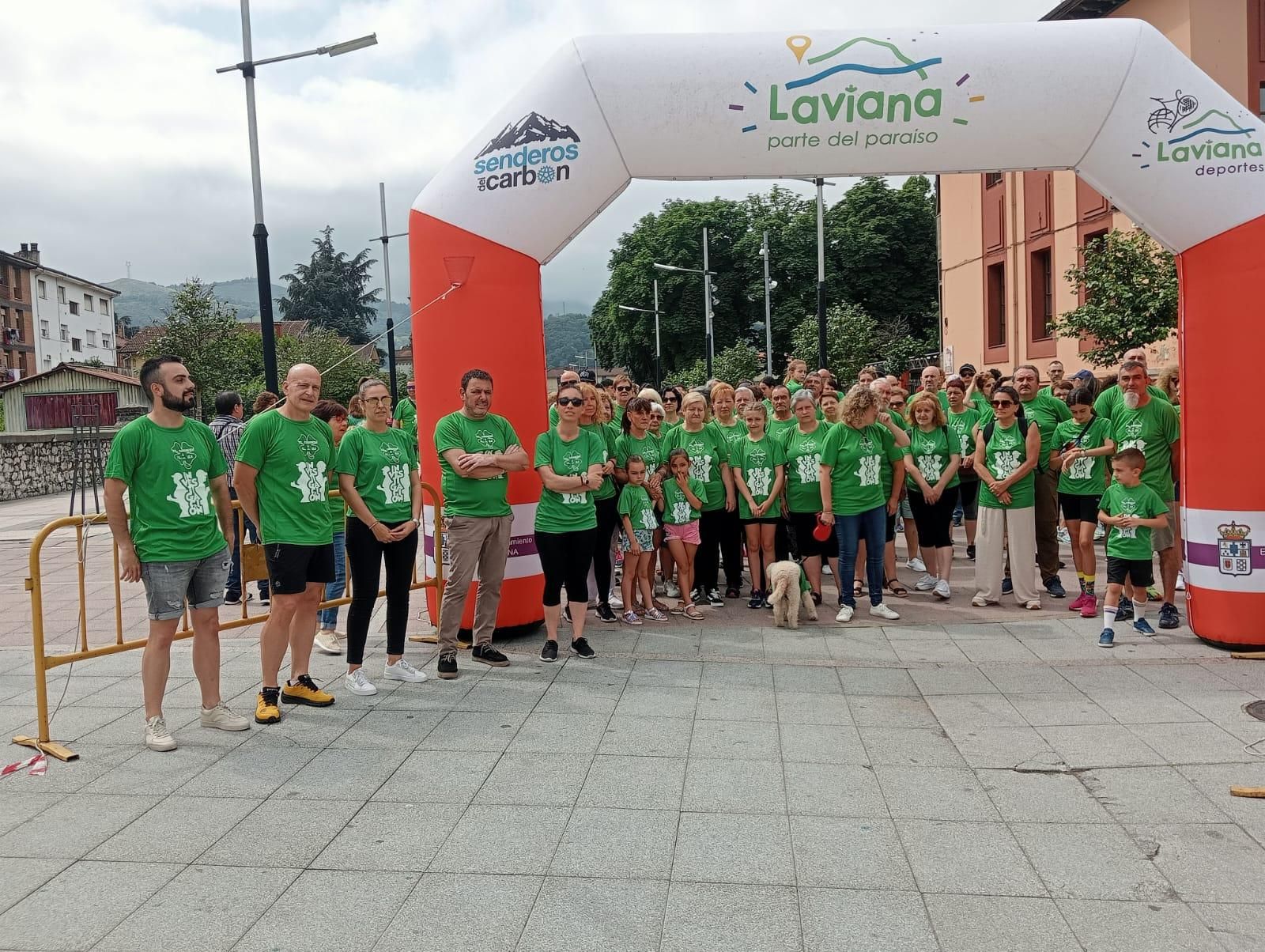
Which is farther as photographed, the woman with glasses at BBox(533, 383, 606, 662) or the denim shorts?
the woman with glasses at BBox(533, 383, 606, 662)

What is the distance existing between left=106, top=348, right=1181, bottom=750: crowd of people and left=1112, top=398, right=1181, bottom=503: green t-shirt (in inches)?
0.7

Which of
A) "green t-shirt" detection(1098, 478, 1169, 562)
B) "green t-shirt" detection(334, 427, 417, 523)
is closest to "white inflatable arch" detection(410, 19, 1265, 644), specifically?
"green t-shirt" detection(1098, 478, 1169, 562)

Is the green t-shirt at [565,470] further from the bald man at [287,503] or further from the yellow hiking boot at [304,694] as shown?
the yellow hiking boot at [304,694]

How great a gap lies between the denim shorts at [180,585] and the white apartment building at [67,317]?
7303cm

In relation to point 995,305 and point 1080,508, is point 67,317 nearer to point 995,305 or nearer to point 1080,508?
point 995,305

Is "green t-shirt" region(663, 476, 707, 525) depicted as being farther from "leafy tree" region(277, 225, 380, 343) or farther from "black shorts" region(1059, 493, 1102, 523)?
"leafy tree" region(277, 225, 380, 343)

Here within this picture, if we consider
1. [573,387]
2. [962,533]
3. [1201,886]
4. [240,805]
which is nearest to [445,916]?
[240,805]

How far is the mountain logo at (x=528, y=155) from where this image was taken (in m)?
7.23

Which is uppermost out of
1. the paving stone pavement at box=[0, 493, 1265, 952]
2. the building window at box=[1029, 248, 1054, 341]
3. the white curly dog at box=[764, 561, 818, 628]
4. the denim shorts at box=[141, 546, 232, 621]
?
the building window at box=[1029, 248, 1054, 341]

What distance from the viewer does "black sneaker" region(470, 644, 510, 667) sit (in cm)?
703

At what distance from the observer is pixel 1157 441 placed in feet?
25.9

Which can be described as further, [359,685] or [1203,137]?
[1203,137]

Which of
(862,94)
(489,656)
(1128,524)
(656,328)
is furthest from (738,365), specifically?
(489,656)

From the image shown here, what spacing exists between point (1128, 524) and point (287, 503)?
19.0 feet
